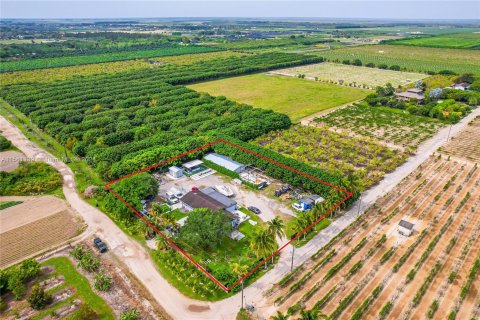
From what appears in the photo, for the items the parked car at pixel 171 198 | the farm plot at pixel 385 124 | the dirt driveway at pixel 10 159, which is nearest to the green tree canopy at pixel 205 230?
the parked car at pixel 171 198

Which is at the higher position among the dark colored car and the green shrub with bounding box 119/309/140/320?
the green shrub with bounding box 119/309/140/320

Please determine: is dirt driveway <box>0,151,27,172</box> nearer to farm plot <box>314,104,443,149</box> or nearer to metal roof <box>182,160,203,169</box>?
metal roof <box>182,160,203,169</box>

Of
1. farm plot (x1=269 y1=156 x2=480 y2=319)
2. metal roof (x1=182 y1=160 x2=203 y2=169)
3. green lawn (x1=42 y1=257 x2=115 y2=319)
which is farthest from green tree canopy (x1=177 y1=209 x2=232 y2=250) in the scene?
metal roof (x1=182 y1=160 x2=203 y2=169)

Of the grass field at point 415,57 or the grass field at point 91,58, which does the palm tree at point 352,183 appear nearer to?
the grass field at point 415,57

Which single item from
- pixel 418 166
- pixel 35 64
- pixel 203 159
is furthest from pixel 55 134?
pixel 35 64

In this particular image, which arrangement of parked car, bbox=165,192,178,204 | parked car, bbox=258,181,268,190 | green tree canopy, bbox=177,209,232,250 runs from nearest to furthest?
1. green tree canopy, bbox=177,209,232,250
2. parked car, bbox=165,192,178,204
3. parked car, bbox=258,181,268,190

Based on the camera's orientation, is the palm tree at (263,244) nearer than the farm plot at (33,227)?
Yes
